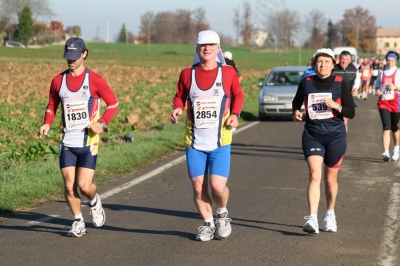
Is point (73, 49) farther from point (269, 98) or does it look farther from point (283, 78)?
point (283, 78)

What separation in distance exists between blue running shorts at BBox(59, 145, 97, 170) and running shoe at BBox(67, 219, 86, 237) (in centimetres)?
57

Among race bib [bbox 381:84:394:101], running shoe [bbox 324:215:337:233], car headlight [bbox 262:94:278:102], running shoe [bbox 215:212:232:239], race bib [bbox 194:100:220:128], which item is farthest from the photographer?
car headlight [bbox 262:94:278:102]

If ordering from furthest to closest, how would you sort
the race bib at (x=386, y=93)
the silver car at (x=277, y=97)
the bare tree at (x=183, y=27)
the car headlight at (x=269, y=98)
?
the bare tree at (x=183, y=27)
the car headlight at (x=269, y=98)
the silver car at (x=277, y=97)
the race bib at (x=386, y=93)

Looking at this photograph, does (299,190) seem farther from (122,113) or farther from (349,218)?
(122,113)

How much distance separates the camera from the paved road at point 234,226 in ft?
22.7

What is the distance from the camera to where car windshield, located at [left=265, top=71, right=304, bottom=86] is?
24.4 m

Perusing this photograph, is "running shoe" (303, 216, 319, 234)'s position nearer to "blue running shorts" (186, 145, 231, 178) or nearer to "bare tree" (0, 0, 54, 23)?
"blue running shorts" (186, 145, 231, 178)

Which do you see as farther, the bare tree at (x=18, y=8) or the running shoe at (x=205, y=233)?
the bare tree at (x=18, y=8)

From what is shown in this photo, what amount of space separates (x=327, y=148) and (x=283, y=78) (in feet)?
54.7

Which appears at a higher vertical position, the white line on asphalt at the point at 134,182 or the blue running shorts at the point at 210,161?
the blue running shorts at the point at 210,161

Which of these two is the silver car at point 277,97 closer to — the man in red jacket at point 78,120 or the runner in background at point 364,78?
the runner in background at point 364,78

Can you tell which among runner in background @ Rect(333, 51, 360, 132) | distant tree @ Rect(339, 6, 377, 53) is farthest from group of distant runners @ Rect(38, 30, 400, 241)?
distant tree @ Rect(339, 6, 377, 53)

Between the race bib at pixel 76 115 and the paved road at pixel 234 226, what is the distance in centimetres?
111

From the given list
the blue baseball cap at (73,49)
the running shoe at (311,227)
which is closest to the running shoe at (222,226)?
the running shoe at (311,227)
